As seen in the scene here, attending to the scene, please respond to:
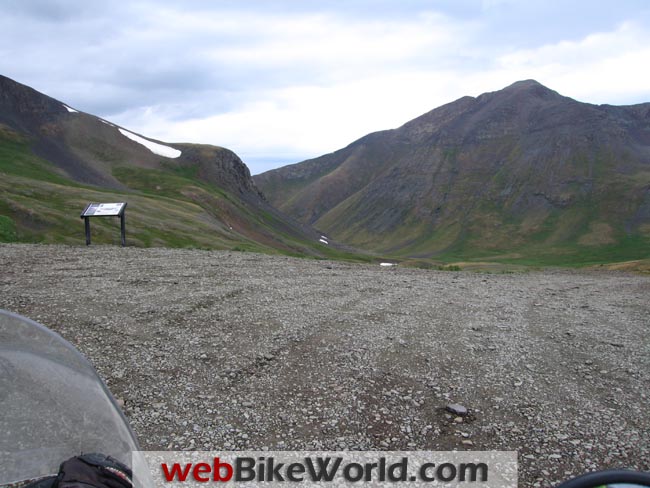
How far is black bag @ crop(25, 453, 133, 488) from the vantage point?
11.0ft

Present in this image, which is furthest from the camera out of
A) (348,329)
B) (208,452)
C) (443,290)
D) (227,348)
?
(443,290)

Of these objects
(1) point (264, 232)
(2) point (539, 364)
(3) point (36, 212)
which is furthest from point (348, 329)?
(1) point (264, 232)

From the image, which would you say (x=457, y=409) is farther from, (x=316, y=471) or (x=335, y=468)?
(x=316, y=471)

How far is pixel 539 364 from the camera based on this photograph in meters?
10.9

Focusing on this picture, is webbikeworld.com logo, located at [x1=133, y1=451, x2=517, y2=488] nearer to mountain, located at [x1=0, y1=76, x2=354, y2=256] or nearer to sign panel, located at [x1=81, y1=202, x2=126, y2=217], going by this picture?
sign panel, located at [x1=81, y1=202, x2=126, y2=217]

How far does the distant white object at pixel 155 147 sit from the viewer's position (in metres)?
111

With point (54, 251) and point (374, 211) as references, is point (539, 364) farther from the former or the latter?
point (374, 211)

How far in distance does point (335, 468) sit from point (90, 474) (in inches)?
159

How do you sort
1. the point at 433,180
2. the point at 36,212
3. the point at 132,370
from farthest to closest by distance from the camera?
the point at 433,180, the point at 36,212, the point at 132,370

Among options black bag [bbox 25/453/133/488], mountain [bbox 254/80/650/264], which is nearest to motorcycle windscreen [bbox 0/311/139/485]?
black bag [bbox 25/453/133/488]

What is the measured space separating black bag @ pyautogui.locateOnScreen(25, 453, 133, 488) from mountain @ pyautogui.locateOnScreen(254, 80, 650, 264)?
4728 inches

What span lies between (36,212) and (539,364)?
141ft

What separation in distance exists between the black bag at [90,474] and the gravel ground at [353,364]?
12.4 ft

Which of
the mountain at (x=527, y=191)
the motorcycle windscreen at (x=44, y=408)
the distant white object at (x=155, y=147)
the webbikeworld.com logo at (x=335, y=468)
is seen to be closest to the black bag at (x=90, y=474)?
the motorcycle windscreen at (x=44, y=408)
